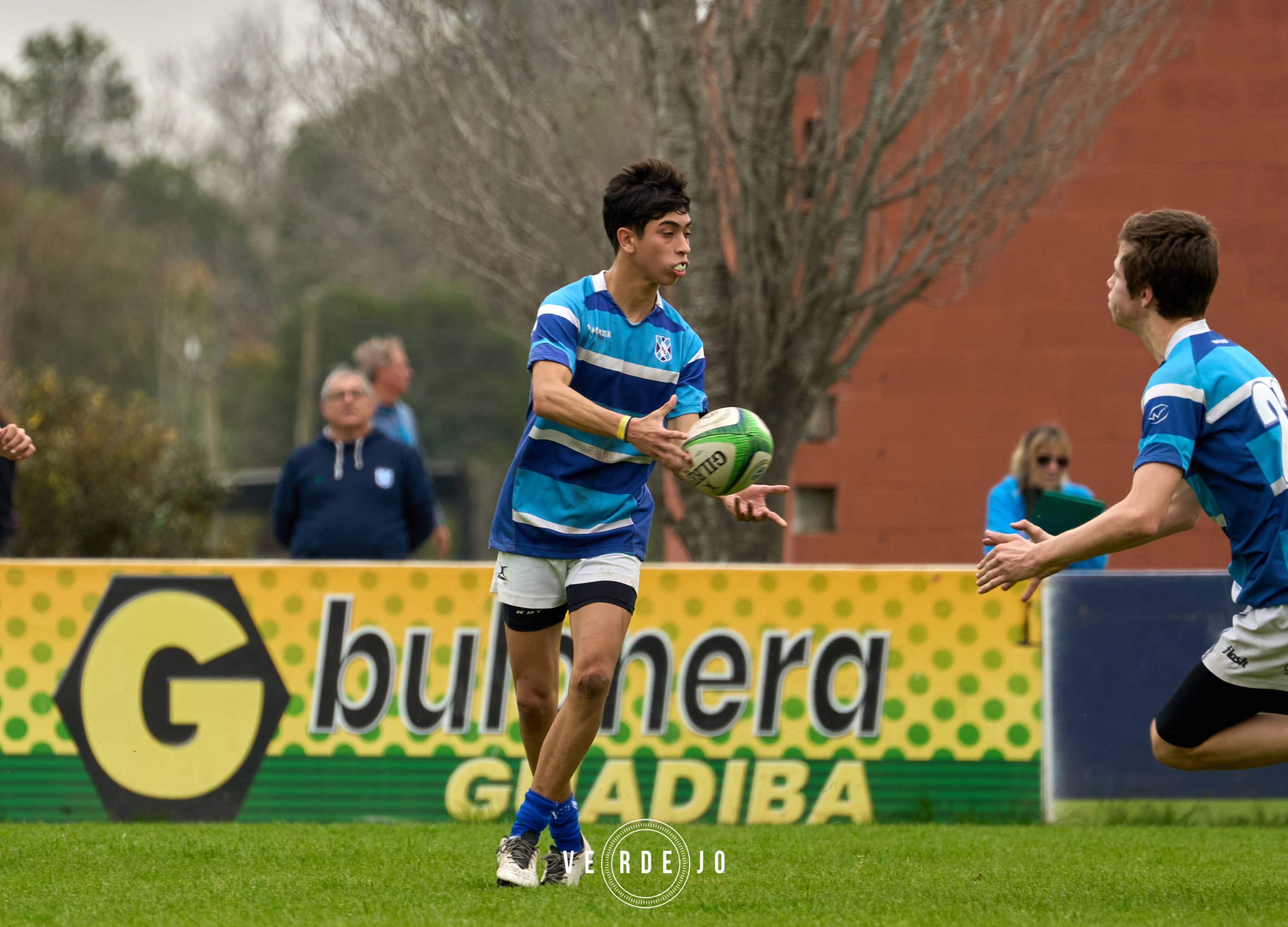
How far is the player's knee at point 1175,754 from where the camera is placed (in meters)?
4.39

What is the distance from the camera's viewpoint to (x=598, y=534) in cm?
489

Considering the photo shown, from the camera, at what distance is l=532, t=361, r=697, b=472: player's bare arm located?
4.45m

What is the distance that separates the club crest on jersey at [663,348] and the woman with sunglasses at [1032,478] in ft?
10.6

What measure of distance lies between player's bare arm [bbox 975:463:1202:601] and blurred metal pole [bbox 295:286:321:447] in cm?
3182

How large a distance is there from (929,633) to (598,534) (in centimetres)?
289

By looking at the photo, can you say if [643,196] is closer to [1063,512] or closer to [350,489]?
[1063,512]

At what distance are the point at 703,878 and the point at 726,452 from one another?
160 centimetres

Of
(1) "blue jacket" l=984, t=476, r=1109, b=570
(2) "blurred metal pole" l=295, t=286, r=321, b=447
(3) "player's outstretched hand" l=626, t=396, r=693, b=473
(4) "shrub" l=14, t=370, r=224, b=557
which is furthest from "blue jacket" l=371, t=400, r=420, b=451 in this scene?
(2) "blurred metal pole" l=295, t=286, r=321, b=447

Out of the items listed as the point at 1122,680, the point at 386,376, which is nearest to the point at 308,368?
the point at 386,376

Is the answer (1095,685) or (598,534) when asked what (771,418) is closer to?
(1095,685)

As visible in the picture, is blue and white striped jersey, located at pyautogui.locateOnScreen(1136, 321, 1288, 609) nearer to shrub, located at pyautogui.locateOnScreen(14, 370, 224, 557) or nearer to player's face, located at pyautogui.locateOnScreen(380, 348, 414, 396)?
player's face, located at pyautogui.locateOnScreen(380, 348, 414, 396)

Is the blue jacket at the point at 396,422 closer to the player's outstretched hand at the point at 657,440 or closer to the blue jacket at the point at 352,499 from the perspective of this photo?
the blue jacket at the point at 352,499

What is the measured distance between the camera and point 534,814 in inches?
190

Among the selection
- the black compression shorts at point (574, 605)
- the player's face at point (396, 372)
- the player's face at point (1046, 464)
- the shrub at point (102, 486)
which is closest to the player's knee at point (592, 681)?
the black compression shorts at point (574, 605)
